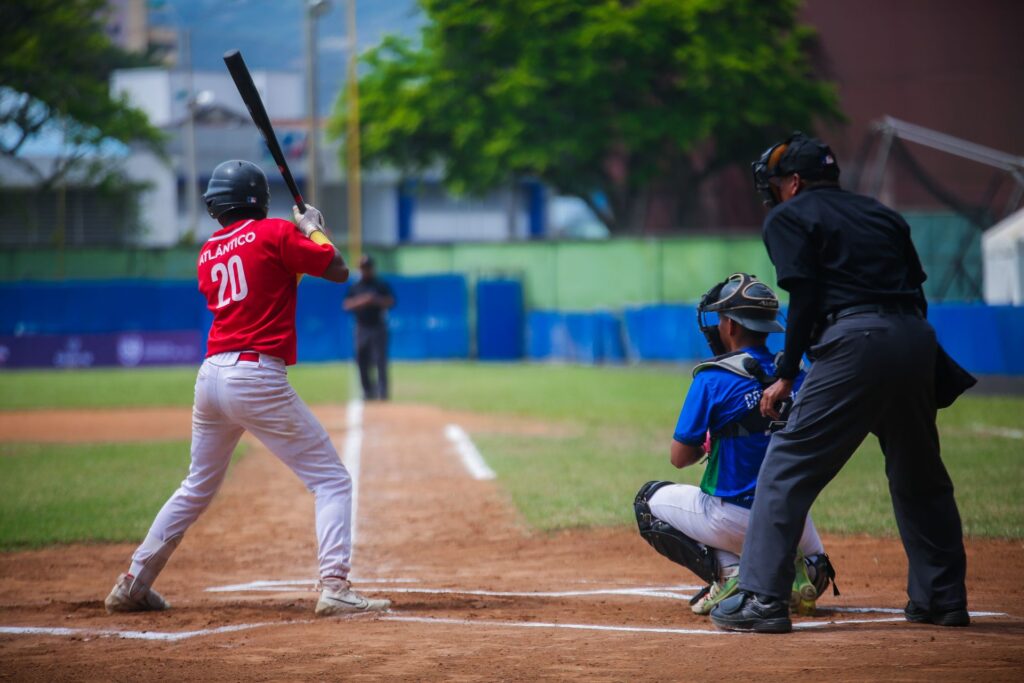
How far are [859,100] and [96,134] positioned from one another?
3019 centimetres

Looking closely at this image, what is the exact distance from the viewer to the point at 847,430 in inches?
204

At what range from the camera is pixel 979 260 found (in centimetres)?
2605

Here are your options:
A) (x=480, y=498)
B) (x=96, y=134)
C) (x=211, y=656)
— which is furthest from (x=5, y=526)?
(x=96, y=134)

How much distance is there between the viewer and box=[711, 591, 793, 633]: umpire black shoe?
5289 mm

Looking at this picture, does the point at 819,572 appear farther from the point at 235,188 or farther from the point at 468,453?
the point at 468,453

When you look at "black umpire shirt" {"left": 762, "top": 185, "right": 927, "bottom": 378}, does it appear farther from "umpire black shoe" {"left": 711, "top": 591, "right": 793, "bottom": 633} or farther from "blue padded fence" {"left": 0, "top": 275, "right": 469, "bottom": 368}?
"blue padded fence" {"left": 0, "top": 275, "right": 469, "bottom": 368}

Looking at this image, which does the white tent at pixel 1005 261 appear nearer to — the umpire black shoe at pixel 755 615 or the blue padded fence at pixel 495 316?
the blue padded fence at pixel 495 316

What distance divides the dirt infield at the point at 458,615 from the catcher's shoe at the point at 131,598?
0.30 ft

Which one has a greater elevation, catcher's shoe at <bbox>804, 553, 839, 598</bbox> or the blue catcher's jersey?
the blue catcher's jersey

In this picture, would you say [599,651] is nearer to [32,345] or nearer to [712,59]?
[32,345]

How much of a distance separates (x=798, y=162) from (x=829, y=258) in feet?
1.47

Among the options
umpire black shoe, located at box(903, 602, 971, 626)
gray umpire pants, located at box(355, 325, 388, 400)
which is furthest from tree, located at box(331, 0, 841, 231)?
umpire black shoe, located at box(903, 602, 971, 626)

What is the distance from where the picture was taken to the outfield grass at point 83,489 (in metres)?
9.24

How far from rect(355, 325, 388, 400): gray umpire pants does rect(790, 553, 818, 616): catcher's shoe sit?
1521cm
